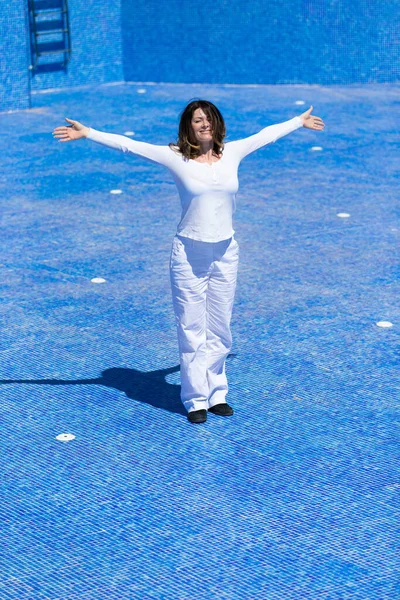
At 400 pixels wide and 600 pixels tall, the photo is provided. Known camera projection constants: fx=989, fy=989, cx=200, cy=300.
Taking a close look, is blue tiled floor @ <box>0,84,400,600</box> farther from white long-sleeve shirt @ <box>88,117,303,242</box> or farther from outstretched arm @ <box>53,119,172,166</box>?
outstretched arm @ <box>53,119,172,166</box>

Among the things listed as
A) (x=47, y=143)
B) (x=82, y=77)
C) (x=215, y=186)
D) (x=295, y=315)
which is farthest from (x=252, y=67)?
(x=215, y=186)

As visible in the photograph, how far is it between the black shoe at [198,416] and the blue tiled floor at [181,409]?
49mm

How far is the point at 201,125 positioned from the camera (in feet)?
16.4

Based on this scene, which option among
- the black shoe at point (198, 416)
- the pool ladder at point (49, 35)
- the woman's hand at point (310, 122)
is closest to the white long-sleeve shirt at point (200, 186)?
the woman's hand at point (310, 122)

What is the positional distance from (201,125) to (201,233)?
0.55 metres

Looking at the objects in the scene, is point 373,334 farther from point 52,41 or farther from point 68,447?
point 52,41

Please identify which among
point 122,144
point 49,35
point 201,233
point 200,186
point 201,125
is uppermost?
point 201,125

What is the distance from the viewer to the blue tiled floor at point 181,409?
163 inches

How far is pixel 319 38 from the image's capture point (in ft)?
51.0

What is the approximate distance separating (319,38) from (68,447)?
1179 cm

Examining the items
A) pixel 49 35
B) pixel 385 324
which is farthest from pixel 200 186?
pixel 49 35

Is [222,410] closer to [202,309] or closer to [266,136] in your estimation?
[202,309]

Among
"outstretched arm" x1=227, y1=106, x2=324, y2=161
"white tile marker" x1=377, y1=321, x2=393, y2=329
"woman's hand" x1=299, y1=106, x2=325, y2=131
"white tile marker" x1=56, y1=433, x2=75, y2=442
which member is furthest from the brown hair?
"white tile marker" x1=377, y1=321, x2=393, y2=329

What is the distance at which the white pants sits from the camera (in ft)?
16.9
